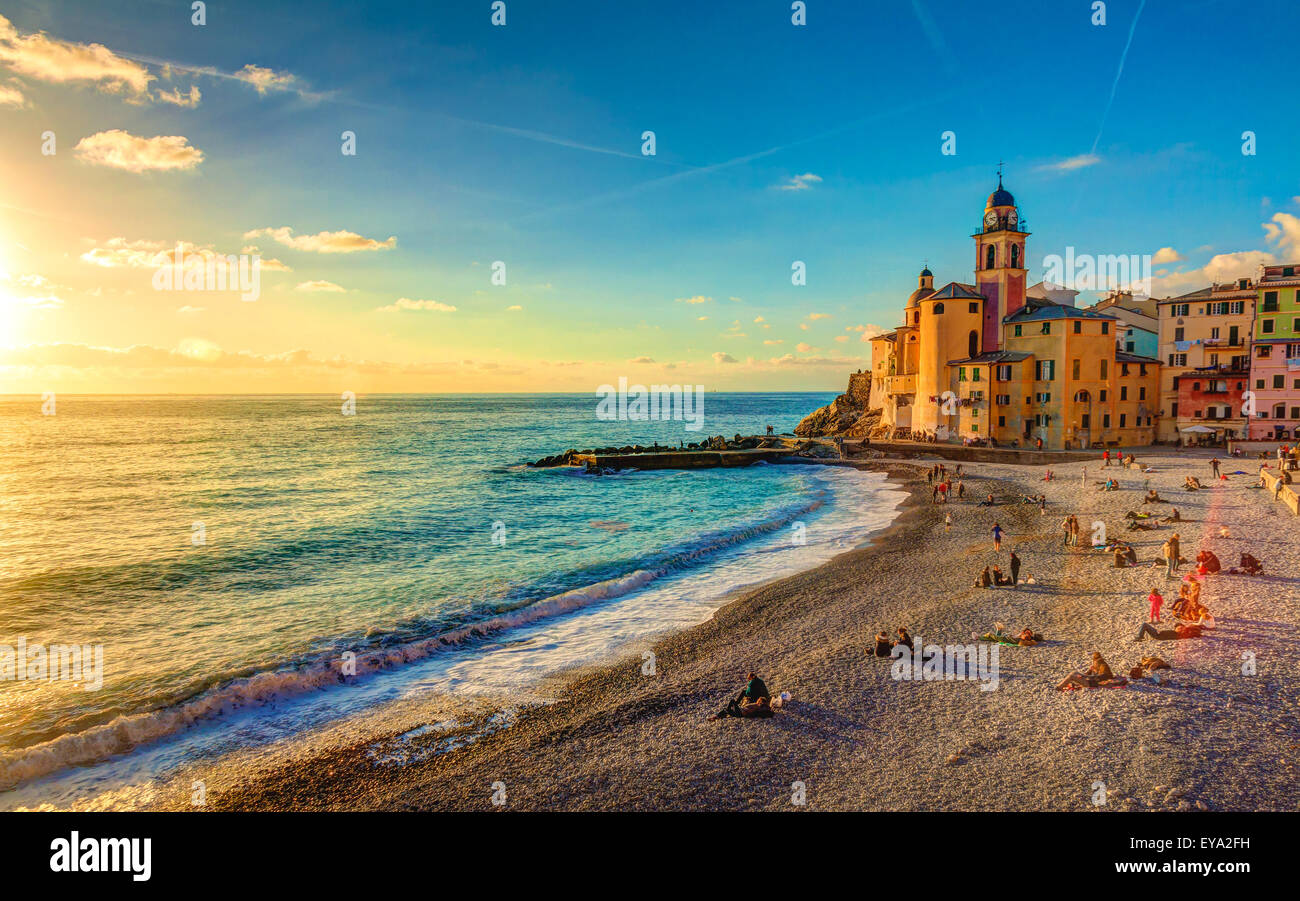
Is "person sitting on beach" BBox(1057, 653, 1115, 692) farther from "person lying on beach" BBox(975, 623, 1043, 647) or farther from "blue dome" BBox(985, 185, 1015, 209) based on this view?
"blue dome" BBox(985, 185, 1015, 209)

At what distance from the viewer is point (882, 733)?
42.2 ft

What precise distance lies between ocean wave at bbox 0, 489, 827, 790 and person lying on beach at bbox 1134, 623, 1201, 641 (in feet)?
51.6

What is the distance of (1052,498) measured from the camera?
3747 centimetres

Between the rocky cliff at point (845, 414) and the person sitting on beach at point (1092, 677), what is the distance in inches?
2638

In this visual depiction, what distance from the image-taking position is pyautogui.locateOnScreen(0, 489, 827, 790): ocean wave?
13.7 m

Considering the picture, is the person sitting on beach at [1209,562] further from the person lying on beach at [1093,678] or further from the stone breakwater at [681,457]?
the stone breakwater at [681,457]

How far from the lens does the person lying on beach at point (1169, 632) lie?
53.5 feet

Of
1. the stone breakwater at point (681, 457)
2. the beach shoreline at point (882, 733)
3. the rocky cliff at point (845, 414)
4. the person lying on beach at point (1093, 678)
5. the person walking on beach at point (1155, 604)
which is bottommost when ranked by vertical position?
the beach shoreline at point (882, 733)

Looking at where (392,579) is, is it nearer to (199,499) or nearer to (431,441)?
(199,499)

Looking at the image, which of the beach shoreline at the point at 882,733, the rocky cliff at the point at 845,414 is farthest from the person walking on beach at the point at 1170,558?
the rocky cliff at the point at 845,414

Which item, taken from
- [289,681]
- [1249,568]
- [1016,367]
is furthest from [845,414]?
[289,681]

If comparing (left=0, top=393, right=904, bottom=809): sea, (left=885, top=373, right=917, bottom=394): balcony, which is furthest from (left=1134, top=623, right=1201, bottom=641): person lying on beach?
(left=885, top=373, right=917, bottom=394): balcony
